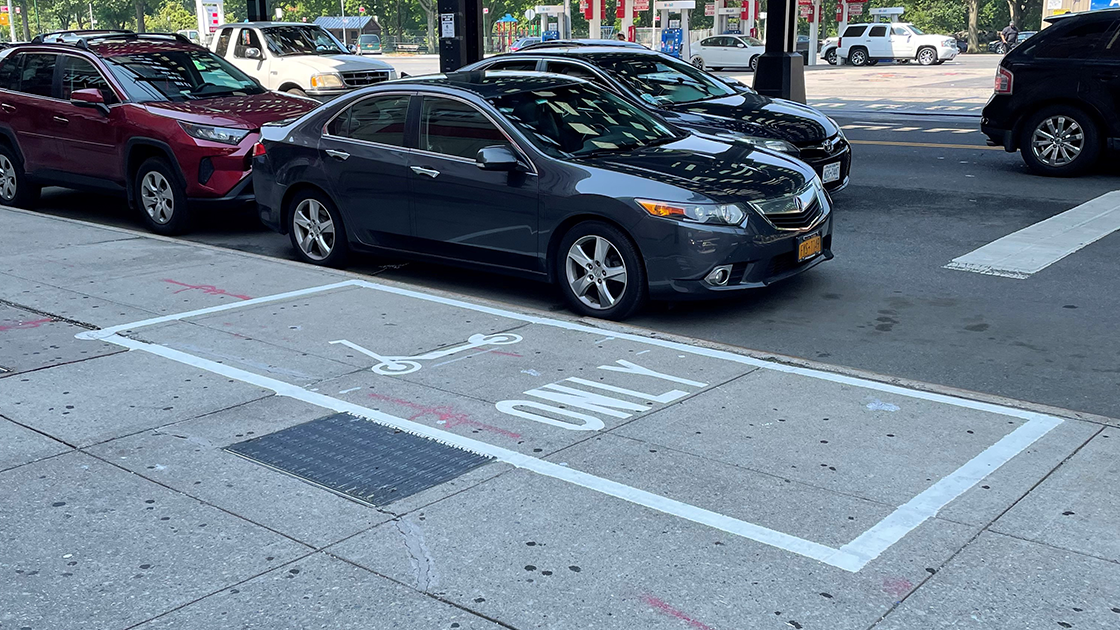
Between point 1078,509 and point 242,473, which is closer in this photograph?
point 1078,509

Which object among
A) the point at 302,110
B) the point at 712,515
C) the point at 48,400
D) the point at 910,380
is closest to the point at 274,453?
the point at 48,400

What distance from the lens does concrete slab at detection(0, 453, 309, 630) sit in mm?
3697

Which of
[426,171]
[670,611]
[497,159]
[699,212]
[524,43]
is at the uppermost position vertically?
[524,43]

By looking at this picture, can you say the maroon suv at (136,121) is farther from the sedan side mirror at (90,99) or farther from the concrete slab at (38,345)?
the concrete slab at (38,345)

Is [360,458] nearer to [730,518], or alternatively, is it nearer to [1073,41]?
[730,518]

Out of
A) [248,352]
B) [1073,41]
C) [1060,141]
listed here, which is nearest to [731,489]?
[248,352]

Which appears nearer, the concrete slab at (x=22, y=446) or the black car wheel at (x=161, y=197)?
the concrete slab at (x=22, y=446)

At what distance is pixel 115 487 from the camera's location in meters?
4.66

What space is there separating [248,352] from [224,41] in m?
15.9

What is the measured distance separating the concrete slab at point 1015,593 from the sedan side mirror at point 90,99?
9.65m

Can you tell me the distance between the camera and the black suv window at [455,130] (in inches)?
312

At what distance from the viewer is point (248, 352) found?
6.66 m

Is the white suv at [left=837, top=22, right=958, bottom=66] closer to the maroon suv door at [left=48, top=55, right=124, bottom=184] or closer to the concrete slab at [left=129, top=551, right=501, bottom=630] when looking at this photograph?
the maroon suv door at [left=48, top=55, right=124, bottom=184]

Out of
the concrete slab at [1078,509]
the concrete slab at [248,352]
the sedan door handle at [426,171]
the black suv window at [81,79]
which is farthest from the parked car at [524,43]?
the concrete slab at [1078,509]
